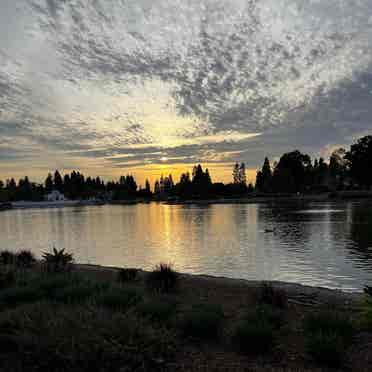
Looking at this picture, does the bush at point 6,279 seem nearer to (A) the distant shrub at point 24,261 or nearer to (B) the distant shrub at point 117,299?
(B) the distant shrub at point 117,299

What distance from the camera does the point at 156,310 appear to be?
243 inches

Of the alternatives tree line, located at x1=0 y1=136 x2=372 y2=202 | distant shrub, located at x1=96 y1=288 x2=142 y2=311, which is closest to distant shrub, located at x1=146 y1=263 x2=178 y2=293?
distant shrub, located at x1=96 y1=288 x2=142 y2=311

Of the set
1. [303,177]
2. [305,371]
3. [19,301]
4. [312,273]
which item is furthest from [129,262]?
[303,177]

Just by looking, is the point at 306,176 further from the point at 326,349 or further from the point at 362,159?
the point at 326,349

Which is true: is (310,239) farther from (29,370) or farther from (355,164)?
(355,164)

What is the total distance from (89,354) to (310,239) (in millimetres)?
21492

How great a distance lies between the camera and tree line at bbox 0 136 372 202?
324 feet

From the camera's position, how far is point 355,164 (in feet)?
316

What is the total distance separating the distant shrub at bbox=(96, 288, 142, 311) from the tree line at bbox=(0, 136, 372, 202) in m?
98.8

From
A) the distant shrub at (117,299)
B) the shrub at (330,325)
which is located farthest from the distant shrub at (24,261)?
the shrub at (330,325)

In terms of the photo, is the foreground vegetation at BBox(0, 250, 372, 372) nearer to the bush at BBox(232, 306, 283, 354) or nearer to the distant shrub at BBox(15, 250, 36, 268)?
the bush at BBox(232, 306, 283, 354)

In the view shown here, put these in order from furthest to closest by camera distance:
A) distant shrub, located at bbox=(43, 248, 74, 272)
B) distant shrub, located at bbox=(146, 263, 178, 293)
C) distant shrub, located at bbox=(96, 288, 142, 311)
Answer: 1. distant shrub, located at bbox=(43, 248, 74, 272)
2. distant shrub, located at bbox=(146, 263, 178, 293)
3. distant shrub, located at bbox=(96, 288, 142, 311)

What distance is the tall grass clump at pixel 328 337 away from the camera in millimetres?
4703

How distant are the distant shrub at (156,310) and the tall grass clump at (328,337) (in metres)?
2.25
